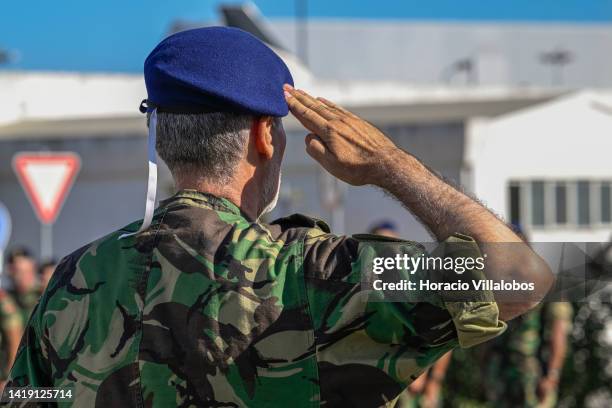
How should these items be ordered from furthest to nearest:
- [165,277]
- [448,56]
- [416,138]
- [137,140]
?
[448,56] → [137,140] → [416,138] → [165,277]

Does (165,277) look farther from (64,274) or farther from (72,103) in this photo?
(72,103)

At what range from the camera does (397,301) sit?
5.98 feet

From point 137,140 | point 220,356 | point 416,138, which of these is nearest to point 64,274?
point 220,356

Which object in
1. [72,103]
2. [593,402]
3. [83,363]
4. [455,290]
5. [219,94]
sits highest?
[72,103]

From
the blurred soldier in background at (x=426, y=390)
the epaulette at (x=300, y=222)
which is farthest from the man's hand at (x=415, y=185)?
the blurred soldier in background at (x=426, y=390)

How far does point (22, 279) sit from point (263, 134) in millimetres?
6749

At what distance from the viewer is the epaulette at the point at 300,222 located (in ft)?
6.77

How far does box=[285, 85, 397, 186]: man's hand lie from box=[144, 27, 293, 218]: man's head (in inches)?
4.1

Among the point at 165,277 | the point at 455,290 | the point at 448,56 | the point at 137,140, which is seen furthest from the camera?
the point at 448,56

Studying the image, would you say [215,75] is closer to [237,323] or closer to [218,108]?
[218,108]

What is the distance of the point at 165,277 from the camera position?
77.4 inches

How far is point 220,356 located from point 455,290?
0.44 meters

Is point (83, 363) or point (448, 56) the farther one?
point (448, 56)

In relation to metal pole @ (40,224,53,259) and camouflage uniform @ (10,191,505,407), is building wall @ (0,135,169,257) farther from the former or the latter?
camouflage uniform @ (10,191,505,407)
